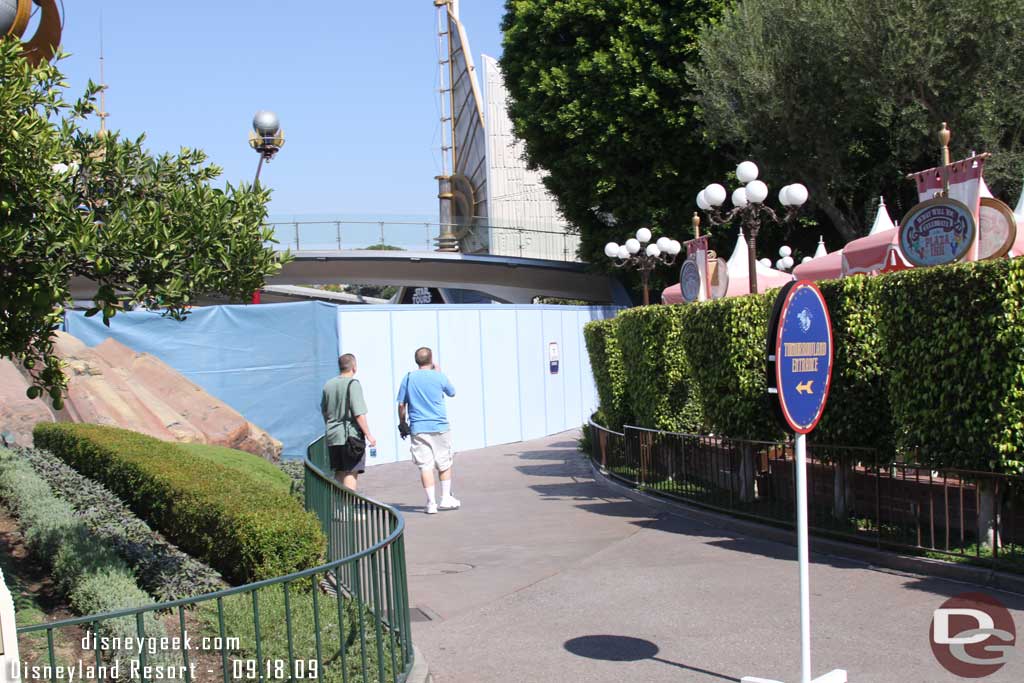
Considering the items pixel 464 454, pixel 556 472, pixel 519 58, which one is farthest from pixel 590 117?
pixel 556 472

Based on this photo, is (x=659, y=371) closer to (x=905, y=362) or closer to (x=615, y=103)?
(x=905, y=362)

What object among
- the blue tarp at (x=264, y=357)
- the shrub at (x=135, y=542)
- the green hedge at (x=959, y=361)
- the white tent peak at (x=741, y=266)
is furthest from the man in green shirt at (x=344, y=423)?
the white tent peak at (x=741, y=266)

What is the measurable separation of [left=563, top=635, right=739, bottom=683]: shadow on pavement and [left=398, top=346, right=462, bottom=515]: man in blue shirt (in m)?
5.50

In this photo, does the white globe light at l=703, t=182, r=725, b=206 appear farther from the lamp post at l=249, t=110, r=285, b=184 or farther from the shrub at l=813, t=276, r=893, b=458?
the lamp post at l=249, t=110, r=285, b=184

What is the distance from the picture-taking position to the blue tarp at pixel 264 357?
1638cm

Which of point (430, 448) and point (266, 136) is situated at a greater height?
point (266, 136)

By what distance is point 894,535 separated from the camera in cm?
872

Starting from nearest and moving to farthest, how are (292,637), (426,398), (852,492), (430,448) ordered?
(292,637), (852,492), (426,398), (430,448)

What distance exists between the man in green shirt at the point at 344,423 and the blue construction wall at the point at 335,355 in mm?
5908

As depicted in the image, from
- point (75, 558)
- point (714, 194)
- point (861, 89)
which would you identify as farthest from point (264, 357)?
point (861, 89)

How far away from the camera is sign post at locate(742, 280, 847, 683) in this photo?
5168 mm

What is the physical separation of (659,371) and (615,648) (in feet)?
24.2

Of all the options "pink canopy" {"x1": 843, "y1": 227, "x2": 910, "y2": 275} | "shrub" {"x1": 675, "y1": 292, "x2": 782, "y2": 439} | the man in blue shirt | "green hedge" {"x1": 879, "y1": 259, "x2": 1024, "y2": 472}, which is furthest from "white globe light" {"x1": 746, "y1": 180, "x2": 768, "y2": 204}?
"green hedge" {"x1": 879, "y1": 259, "x2": 1024, "y2": 472}

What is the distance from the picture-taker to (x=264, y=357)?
16812 mm
